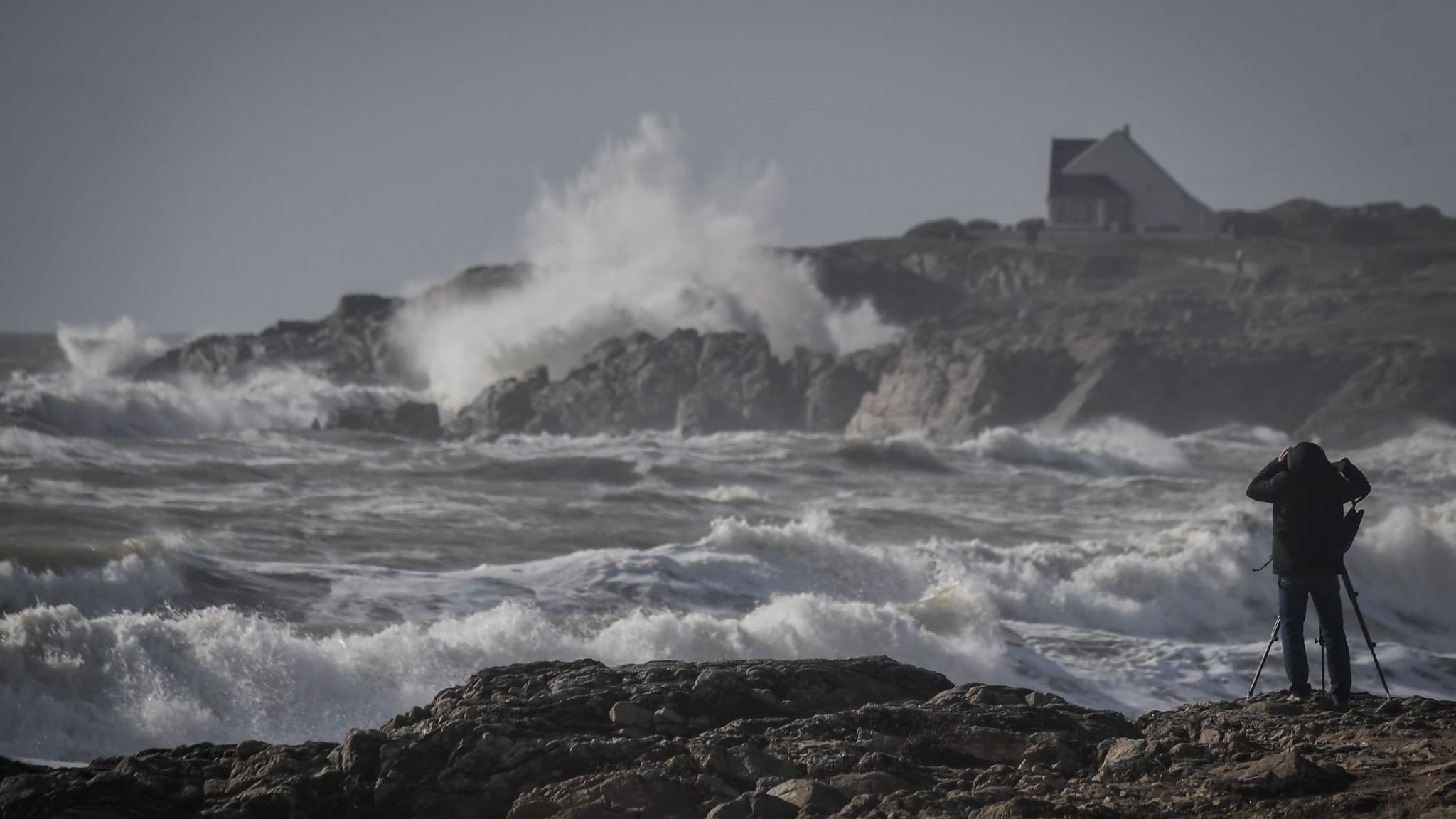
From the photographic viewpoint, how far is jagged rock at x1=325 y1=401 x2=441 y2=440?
39.5 m

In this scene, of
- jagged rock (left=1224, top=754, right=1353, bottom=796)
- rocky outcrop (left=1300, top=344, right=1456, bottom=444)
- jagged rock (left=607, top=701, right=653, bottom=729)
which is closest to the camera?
jagged rock (left=1224, top=754, right=1353, bottom=796)

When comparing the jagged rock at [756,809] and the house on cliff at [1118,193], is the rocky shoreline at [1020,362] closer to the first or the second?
the house on cliff at [1118,193]

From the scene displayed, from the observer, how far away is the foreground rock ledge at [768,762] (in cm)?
613

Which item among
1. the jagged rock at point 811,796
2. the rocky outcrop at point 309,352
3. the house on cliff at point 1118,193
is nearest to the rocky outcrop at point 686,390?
the rocky outcrop at point 309,352

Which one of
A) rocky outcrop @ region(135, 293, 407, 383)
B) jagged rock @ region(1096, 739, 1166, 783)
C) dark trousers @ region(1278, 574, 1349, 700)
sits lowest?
jagged rock @ region(1096, 739, 1166, 783)

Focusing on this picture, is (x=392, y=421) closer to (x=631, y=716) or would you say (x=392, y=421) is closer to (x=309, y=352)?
(x=309, y=352)

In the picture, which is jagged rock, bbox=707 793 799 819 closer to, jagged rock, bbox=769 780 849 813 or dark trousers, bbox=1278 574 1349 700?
jagged rock, bbox=769 780 849 813

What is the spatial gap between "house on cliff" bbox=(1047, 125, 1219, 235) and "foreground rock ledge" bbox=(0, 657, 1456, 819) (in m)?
76.1

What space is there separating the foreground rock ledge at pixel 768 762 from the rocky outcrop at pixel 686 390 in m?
37.1

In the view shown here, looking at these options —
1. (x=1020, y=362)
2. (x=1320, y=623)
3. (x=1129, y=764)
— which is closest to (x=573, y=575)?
(x=1320, y=623)

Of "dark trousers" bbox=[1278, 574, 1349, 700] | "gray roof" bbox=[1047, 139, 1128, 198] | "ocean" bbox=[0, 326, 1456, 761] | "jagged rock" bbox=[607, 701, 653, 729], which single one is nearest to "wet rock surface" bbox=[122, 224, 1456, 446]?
"ocean" bbox=[0, 326, 1456, 761]

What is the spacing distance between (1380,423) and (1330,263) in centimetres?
2399

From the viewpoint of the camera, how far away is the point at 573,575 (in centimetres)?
1758

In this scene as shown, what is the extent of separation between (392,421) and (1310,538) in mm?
33853
